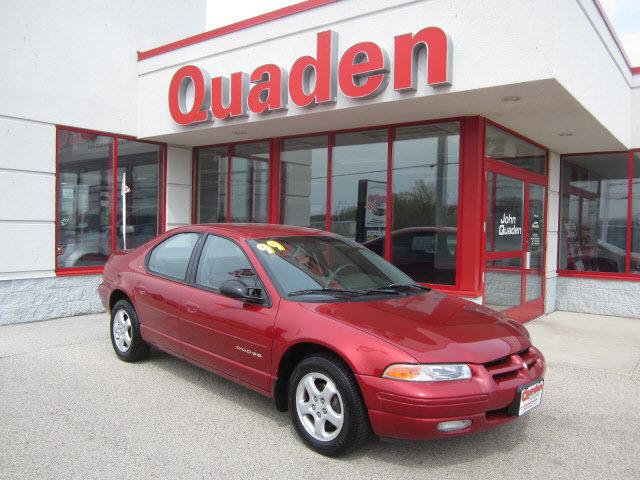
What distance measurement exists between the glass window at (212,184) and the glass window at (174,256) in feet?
15.4

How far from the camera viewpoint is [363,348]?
3.36m

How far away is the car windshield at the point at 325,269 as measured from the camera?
4.12m

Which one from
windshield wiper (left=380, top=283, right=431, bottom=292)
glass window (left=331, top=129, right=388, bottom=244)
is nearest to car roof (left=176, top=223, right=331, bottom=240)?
windshield wiper (left=380, top=283, right=431, bottom=292)

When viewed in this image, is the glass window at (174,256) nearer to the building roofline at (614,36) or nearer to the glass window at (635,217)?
the building roofline at (614,36)

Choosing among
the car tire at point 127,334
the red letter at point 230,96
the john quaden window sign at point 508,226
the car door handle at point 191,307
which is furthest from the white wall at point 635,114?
the car tire at point 127,334

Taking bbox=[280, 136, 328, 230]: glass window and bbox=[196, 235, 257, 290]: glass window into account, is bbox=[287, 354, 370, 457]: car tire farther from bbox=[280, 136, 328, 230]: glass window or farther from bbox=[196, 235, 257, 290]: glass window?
bbox=[280, 136, 328, 230]: glass window

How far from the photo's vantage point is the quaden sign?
6.07 meters

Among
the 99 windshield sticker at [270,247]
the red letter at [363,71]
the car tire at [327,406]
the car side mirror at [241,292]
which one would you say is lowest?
the car tire at [327,406]

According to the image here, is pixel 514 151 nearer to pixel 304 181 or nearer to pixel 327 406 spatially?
pixel 304 181

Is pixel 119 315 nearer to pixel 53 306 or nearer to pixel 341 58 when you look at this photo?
pixel 53 306

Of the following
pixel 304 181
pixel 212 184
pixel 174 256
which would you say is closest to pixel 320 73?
pixel 304 181

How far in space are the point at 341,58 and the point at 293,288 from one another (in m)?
3.75

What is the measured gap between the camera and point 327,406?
139 inches

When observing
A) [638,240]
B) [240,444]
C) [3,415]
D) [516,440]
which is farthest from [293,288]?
[638,240]
